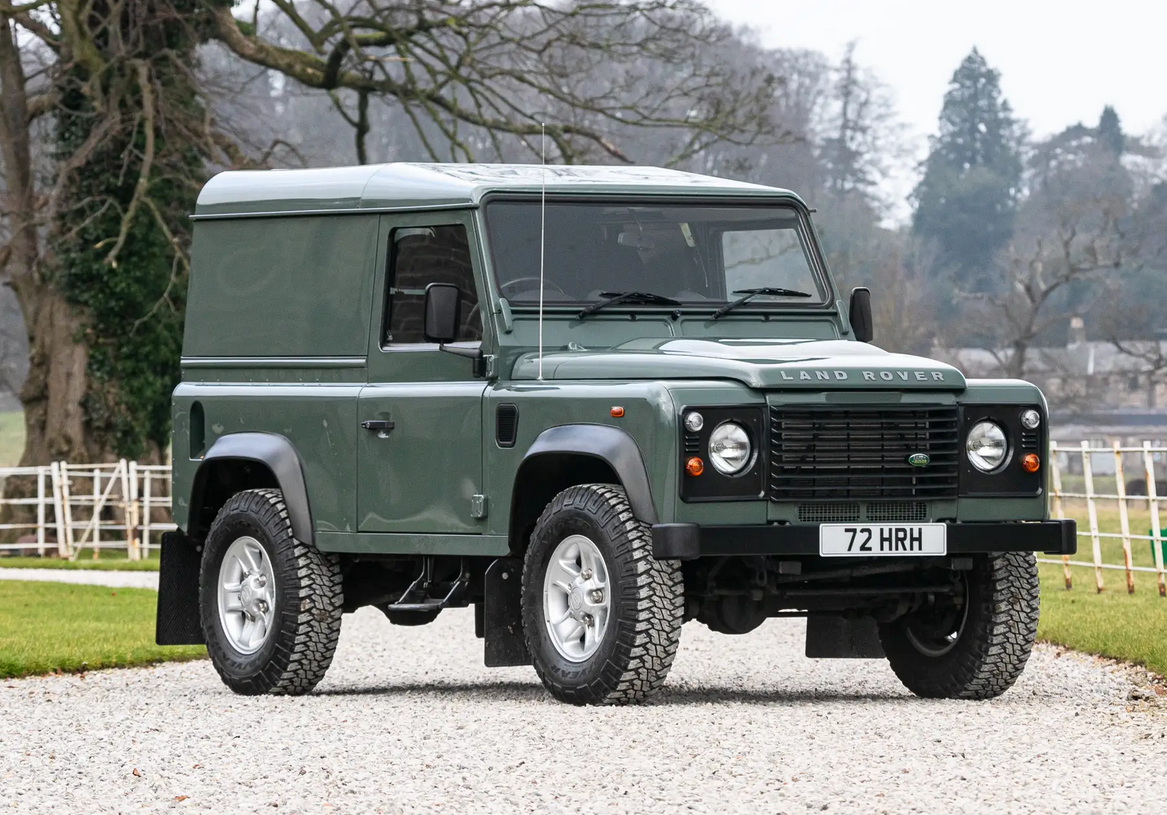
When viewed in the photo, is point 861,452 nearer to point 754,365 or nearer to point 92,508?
point 754,365

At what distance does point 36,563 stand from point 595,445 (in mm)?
21303

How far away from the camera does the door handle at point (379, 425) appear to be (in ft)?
36.8

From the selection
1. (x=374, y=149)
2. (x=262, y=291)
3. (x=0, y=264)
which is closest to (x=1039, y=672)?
(x=262, y=291)

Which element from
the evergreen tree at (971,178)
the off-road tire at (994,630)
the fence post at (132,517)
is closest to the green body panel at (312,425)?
the off-road tire at (994,630)

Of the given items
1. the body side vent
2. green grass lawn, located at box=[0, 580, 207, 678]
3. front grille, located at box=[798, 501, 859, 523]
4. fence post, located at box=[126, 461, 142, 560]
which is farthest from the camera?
fence post, located at box=[126, 461, 142, 560]

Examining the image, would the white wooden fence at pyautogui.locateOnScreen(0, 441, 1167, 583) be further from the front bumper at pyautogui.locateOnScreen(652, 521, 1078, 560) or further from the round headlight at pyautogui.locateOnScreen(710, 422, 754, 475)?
the round headlight at pyautogui.locateOnScreen(710, 422, 754, 475)

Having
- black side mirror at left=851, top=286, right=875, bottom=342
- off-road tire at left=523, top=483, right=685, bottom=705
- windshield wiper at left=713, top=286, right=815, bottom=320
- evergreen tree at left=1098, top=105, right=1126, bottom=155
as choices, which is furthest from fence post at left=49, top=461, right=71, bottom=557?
evergreen tree at left=1098, top=105, right=1126, bottom=155

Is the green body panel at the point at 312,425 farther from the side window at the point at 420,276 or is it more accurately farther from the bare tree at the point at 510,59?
the bare tree at the point at 510,59

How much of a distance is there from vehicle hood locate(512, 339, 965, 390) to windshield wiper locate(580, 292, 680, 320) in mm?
242

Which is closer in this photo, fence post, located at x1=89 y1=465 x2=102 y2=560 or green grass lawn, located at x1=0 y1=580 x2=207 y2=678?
green grass lawn, located at x1=0 y1=580 x2=207 y2=678

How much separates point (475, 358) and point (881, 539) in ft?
7.18

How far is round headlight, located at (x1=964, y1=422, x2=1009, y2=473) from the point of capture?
10.4 metres

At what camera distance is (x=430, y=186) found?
447 inches

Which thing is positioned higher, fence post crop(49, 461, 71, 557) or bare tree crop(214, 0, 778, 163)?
bare tree crop(214, 0, 778, 163)
